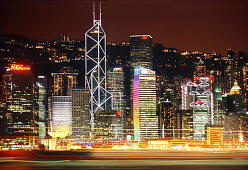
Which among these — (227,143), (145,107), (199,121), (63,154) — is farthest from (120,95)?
(63,154)

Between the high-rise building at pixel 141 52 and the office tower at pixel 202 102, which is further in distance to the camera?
the high-rise building at pixel 141 52

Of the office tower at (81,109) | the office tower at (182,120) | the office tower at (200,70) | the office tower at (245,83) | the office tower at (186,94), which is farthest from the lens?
the office tower at (200,70)

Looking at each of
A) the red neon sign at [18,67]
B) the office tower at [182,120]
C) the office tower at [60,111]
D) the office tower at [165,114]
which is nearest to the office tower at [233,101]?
the office tower at [182,120]

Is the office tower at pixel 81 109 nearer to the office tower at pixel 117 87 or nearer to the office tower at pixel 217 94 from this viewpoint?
the office tower at pixel 117 87

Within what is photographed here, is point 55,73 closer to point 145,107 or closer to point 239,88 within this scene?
point 145,107

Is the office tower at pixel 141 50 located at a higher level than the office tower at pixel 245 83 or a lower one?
higher

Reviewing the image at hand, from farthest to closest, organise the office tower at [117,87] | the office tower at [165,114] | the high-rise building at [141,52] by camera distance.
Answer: the high-rise building at [141,52] < the office tower at [117,87] < the office tower at [165,114]
